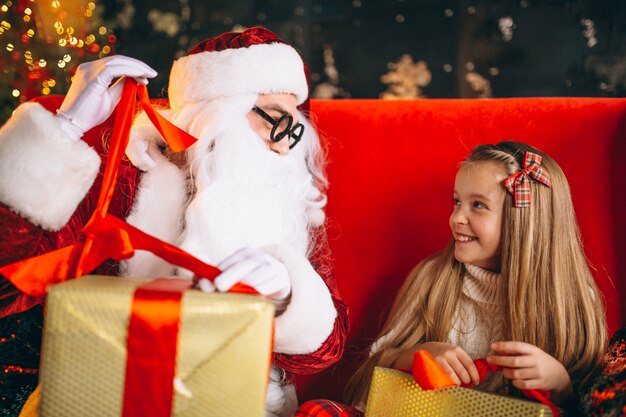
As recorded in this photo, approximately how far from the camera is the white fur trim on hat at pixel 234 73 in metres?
1.46

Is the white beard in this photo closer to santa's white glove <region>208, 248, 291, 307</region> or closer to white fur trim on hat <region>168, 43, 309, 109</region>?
white fur trim on hat <region>168, 43, 309, 109</region>

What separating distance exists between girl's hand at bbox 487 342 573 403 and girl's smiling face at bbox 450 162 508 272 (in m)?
0.29

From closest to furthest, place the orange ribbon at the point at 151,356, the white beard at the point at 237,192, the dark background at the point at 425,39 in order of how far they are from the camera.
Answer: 1. the orange ribbon at the point at 151,356
2. the white beard at the point at 237,192
3. the dark background at the point at 425,39

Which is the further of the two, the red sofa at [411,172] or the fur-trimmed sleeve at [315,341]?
the red sofa at [411,172]

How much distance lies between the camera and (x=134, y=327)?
840 mm

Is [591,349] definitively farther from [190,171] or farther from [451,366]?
[190,171]

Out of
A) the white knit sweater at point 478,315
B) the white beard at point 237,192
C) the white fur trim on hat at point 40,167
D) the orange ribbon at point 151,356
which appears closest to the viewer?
the orange ribbon at point 151,356

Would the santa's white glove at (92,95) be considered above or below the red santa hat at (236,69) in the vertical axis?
below

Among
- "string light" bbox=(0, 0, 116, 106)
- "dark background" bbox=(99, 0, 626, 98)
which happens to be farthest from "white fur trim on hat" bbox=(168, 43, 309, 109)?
"dark background" bbox=(99, 0, 626, 98)

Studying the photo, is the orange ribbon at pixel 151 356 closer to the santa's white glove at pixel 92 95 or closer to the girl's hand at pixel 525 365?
the santa's white glove at pixel 92 95

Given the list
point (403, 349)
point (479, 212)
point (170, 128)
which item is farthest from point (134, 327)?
point (479, 212)

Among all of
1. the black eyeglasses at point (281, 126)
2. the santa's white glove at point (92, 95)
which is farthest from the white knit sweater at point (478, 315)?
the santa's white glove at point (92, 95)

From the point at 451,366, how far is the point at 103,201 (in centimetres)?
77

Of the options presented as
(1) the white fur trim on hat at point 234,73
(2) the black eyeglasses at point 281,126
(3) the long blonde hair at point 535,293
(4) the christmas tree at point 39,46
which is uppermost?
(4) the christmas tree at point 39,46
